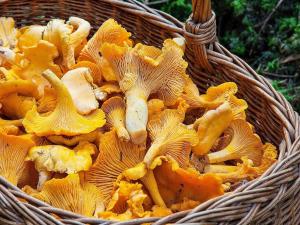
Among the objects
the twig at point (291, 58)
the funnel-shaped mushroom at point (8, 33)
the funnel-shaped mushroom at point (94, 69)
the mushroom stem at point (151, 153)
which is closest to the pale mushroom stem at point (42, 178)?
the mushroom stem at point (151, 153)

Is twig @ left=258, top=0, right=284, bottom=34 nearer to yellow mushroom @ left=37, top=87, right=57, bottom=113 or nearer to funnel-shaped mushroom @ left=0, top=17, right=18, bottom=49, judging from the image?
funnel-shaped mushroom @ left=0, top=17, right=18, bottom=49

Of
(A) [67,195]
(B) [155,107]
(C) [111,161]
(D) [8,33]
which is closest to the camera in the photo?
(A) [67,195]

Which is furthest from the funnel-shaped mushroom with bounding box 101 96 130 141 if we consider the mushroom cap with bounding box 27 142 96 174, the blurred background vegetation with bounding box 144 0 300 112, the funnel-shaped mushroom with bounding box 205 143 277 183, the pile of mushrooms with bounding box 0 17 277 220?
the blurred background vegetation with bounding box 144 0 300 112

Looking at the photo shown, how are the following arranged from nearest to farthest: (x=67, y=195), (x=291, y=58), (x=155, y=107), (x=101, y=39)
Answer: (x=67, y=195) < (x=155, y=107) < (x=101, y=39) < (x=291, y=58)

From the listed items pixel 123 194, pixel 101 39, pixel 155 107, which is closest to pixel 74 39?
pixel 101 39

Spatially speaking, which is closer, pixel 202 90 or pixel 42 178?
pixel 42 178

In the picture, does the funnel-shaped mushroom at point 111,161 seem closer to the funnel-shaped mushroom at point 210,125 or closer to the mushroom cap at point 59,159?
the mushroom cap at point 59,159

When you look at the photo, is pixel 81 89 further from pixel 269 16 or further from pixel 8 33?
pixel 269 16

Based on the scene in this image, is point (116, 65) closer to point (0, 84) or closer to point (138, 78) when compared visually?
point (138, 78)
